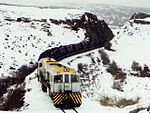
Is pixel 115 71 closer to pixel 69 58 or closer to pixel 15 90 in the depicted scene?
pixel 69 58

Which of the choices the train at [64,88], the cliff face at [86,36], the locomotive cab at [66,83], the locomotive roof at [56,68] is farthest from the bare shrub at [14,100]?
the cliff face at [86,36]

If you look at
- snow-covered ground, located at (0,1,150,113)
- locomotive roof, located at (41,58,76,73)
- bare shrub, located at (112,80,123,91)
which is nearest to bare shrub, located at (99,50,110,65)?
snow-covered ground, located at (0,1,150,113)

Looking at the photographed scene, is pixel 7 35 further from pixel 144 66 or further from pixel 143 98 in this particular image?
pixel 143 98

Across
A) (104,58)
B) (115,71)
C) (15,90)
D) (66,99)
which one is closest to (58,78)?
(66,99)

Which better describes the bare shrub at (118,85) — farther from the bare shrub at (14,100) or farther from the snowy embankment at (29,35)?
the snowy embankment at (29,35)

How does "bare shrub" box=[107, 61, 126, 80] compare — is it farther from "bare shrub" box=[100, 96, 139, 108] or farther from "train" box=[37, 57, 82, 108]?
"train" box=[37, 57, 82, 108]

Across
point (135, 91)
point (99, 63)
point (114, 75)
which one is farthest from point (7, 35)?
point (135, 91)

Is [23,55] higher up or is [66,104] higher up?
[66,104]
